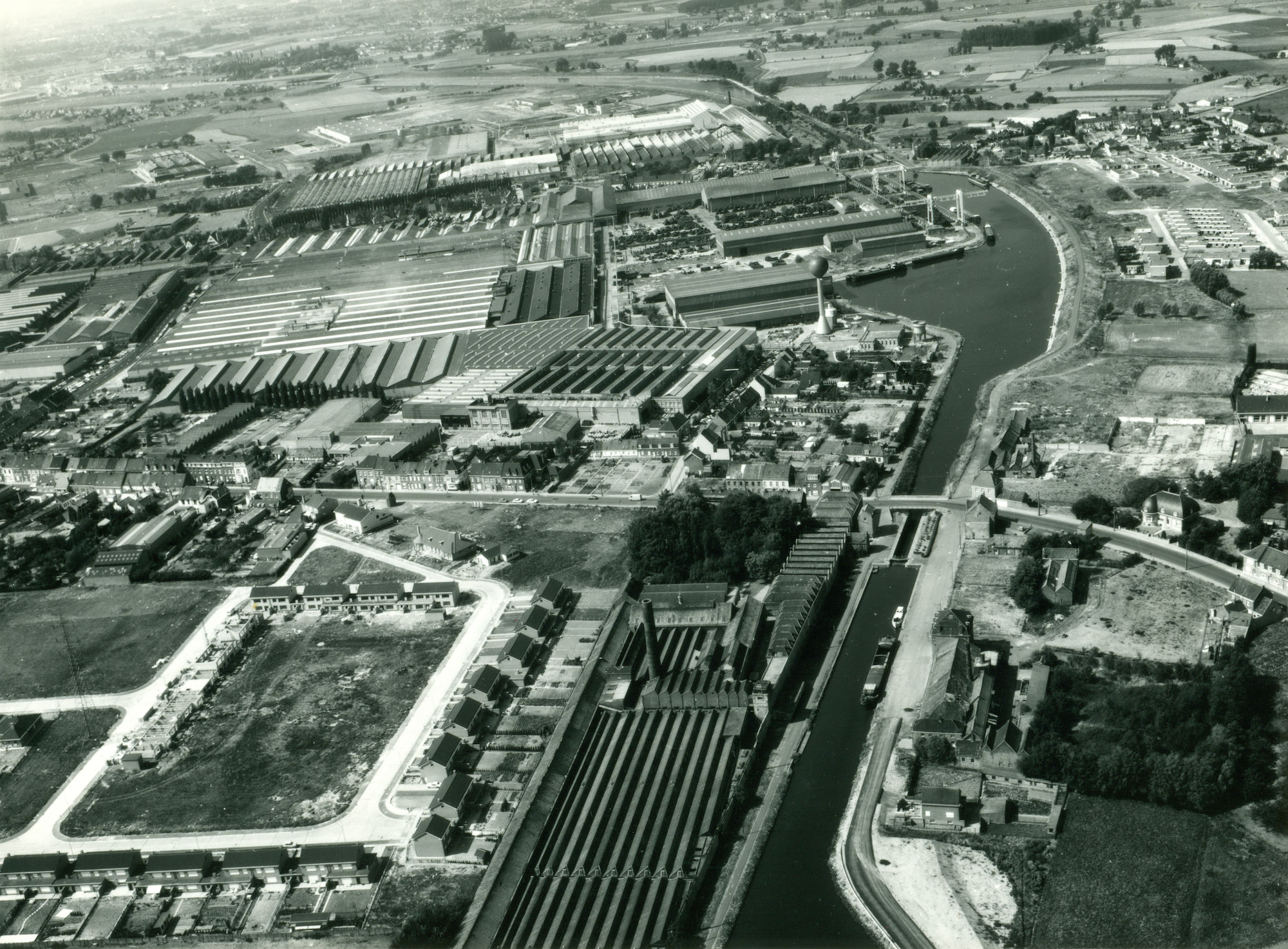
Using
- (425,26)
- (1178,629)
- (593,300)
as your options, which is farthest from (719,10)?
(1178,629)

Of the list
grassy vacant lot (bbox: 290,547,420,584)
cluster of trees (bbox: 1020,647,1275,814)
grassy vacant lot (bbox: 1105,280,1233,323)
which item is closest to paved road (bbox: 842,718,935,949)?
cluster of trees (bbox: 1020,647,1275,814)

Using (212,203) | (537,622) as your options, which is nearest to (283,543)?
(537,622)

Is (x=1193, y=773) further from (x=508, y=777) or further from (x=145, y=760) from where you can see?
(x=145, y=760)

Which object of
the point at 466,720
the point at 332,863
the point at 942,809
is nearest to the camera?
the point at 942,809

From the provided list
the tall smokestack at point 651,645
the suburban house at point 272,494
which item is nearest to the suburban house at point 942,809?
the tall smokestack at point 651,645

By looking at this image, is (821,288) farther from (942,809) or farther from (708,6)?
(708,6)

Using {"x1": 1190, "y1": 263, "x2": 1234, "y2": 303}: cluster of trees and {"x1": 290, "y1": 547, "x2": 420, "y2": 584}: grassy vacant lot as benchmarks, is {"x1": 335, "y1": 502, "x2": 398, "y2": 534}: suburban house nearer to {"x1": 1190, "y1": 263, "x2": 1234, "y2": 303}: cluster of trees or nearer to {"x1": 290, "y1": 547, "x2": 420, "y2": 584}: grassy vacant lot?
{"x1": 290, "y1": 547, "x2": 420, "y2": 584}: grassy vacant lot

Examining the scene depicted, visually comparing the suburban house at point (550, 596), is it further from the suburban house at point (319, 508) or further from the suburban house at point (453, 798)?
the suburban house at point (319, 508)
